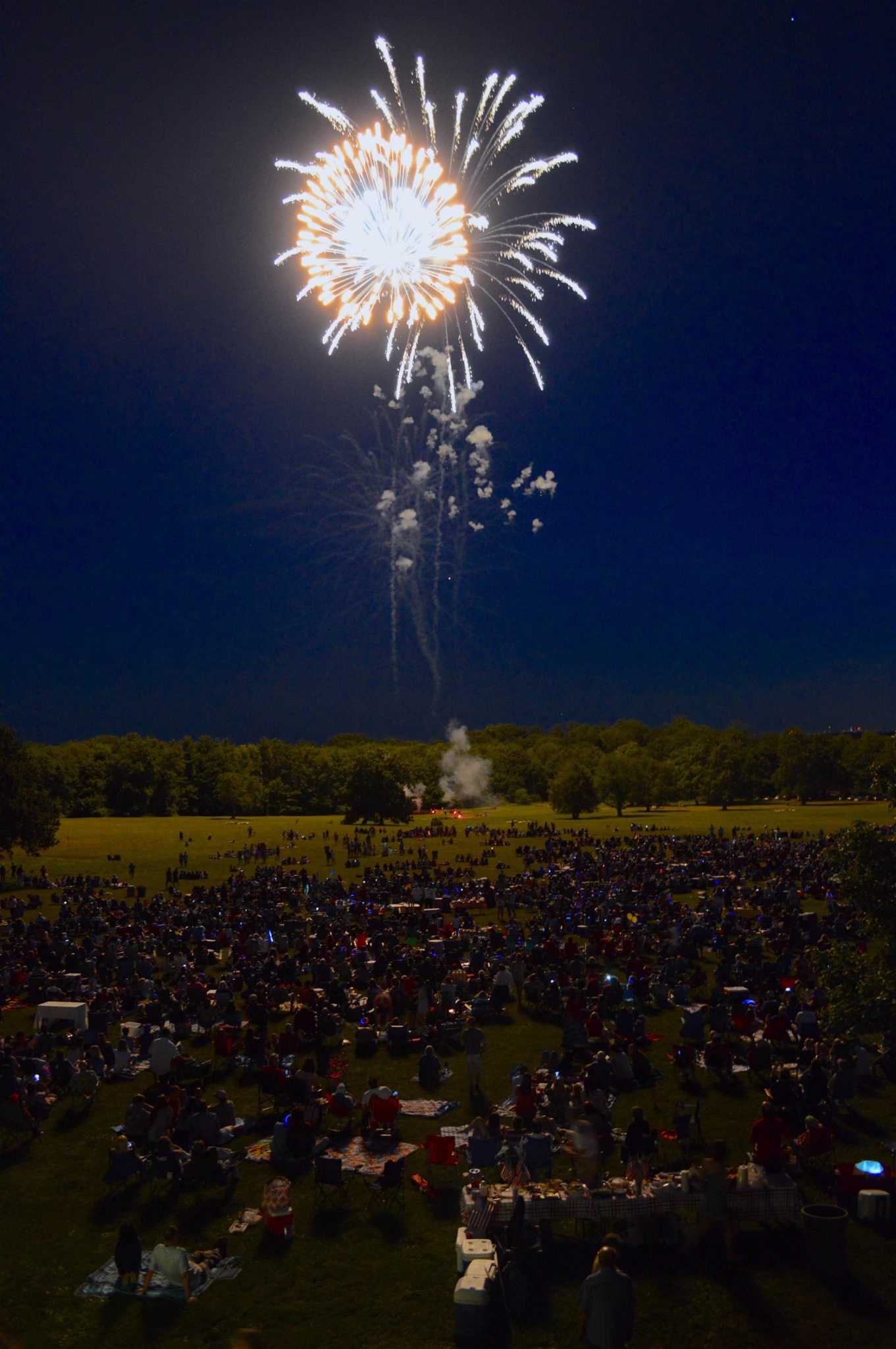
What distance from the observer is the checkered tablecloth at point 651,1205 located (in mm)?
11211

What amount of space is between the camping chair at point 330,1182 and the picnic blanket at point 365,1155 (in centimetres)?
64

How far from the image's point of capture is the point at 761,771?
135m

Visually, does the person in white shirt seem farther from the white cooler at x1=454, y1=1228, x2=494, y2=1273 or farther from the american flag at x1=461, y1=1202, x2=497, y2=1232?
the white cooler at x1=454, y1=1228, x2=494, y2=1273

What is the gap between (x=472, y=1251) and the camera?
10.5m

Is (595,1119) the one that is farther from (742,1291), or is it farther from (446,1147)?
(742,1291)

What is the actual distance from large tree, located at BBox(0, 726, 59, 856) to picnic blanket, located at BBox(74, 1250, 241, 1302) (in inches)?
1811

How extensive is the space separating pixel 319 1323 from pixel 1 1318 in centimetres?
358

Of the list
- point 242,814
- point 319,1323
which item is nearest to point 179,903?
point 319,1323

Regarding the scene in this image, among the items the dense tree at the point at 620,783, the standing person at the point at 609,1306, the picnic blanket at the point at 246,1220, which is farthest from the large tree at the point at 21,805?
the dense tree at the point at 620,783

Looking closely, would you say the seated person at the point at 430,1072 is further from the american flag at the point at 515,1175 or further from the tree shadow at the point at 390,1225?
the tree shadow at the point at 390,1225

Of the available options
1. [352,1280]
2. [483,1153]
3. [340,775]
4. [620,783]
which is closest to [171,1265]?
[352,1280]

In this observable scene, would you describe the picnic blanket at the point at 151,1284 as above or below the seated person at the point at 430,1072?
above

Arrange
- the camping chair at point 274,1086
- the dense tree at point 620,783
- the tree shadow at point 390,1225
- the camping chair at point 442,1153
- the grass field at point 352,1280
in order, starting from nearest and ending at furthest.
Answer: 1. the grass field at point 352,1280
2. the tree shadow at point 390,1225
3. the camping chair at point 442,1153
4. the camping chair at point 274,1086
5. the dense tree at point 620,783

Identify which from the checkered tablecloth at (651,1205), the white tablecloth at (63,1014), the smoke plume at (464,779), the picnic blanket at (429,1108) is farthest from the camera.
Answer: the smoke plume at (464,779)
